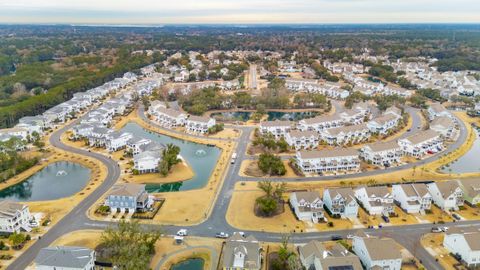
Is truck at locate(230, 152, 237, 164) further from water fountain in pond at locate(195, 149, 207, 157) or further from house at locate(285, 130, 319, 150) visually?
house at locate(285, 130, 319, 150)

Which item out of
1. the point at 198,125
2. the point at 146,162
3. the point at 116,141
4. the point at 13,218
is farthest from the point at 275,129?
the point at 13,218

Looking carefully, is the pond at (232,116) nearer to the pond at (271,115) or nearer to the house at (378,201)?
the pond at (271,115)

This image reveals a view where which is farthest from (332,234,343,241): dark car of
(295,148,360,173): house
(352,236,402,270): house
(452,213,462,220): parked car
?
(295,148,360,173): house

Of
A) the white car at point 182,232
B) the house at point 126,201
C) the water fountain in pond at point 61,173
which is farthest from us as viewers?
the water fountain in pond at point 61,173

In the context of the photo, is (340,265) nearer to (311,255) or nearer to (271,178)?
(311,255)

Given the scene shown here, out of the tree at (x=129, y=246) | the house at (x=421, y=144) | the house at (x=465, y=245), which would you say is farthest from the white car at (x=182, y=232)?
the house at (x=421, y=144)

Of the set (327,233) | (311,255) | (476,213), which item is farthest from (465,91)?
(311,255)
